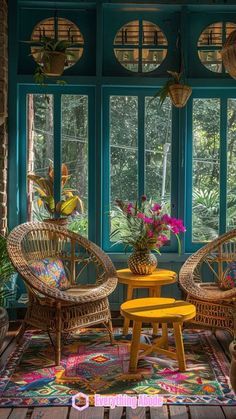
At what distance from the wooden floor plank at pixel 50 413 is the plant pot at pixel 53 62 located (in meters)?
2.90

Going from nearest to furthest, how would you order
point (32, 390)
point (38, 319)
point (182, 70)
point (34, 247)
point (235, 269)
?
point (32, 390)
point (38, 319)
point (235, 269)
point (34, 247)
point (182, 70)

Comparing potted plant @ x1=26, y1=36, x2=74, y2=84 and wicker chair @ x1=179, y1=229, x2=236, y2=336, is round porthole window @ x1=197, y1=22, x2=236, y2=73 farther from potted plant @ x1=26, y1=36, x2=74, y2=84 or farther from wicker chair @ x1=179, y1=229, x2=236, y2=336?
wicker chair @ x1=179, y1=229, x2=236, y2=336

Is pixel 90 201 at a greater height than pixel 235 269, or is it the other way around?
pixel 90 201

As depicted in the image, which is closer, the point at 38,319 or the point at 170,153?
the point at 38,319

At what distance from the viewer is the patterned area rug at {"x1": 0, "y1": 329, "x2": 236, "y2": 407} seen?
291cm

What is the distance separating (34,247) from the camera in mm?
4234

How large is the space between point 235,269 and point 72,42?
2671 mm

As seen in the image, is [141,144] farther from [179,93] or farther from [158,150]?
[179,93]

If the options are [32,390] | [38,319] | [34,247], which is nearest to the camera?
[32,390]

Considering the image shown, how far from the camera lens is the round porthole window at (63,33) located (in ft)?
15.9

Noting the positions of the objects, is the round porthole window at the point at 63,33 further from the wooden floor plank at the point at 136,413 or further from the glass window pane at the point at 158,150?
the wooden floor plank at the point at 136,413

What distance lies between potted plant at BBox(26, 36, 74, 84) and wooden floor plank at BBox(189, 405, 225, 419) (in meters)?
3.06

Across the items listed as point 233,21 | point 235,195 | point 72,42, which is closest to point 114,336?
point 235,195

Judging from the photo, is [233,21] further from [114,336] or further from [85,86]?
[114,336]
